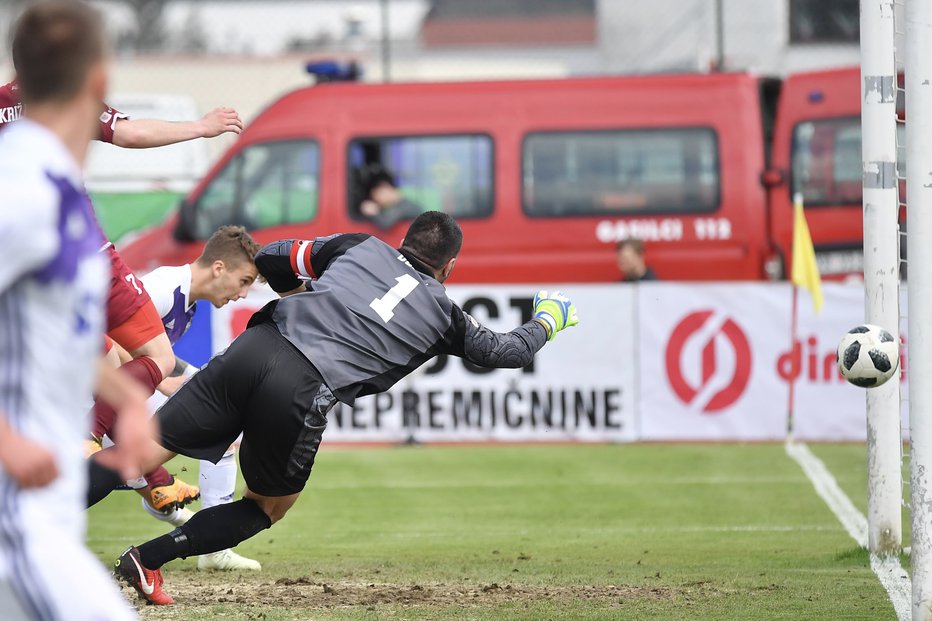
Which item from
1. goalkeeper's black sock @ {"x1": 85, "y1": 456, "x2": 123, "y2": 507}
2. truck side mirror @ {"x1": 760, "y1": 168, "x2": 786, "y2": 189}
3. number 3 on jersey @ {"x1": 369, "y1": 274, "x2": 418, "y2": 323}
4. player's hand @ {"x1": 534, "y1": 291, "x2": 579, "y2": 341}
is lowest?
goalkeeper's black sock @ {"x1": 85, "y1": 456, "x2": 123, "y2": 507}

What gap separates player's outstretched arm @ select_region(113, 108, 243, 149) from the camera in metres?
5.98

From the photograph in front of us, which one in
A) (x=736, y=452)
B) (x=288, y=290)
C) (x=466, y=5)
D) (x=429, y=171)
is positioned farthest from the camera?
(x=466, y=5)

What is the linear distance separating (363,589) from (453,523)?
8.62 feet

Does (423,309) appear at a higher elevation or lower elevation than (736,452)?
higher

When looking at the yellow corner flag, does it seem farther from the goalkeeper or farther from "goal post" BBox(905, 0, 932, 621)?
the goalkeeper

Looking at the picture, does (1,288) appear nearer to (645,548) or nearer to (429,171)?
(645,548)

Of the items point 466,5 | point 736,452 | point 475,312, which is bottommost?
point 736,452

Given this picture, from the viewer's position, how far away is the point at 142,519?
9.68 m

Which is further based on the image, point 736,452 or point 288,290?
point 736,452

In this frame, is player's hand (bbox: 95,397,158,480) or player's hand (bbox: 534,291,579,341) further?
player's hand (bbox: 534,291,579,341)

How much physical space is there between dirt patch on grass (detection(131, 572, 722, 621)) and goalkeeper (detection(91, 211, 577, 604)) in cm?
32

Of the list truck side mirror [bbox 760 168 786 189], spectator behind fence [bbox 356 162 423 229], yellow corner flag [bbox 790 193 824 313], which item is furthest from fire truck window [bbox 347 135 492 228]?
yellow corner flag [bbox 790 193 824 313]

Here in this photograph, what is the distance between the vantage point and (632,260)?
1437 centimetres

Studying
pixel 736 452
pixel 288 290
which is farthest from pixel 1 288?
pixel 736 452
